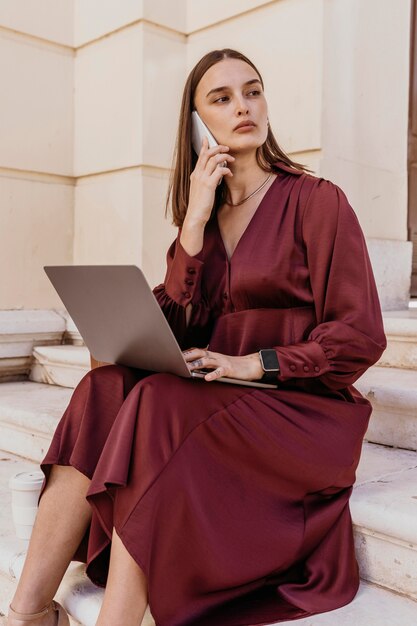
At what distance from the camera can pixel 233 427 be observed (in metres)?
1.77

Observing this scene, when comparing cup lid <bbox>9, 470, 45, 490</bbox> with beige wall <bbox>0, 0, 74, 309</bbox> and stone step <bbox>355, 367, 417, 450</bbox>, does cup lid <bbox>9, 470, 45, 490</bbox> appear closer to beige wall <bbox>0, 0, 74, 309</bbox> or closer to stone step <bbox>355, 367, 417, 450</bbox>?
stone step <bbox>355, 367, 417, 450</bbox>

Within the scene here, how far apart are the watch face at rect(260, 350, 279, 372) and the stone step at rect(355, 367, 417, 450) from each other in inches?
29.5

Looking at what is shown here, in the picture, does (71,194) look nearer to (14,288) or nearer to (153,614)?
(14,288)

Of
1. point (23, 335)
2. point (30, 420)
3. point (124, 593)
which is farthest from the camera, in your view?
point (23, 335)

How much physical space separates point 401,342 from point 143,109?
1795mm

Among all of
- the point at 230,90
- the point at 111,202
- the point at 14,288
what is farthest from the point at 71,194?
the point at 230,90

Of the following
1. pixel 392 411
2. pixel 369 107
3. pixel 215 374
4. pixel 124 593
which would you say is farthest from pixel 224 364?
pixel 369 107

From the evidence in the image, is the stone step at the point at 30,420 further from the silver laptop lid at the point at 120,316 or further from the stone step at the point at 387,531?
the stone step at the point at 387,531

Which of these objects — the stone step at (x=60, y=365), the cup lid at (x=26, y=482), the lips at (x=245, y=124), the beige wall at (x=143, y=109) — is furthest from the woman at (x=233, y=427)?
the stone step at (x=60, y=365)

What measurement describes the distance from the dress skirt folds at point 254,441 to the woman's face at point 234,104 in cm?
17

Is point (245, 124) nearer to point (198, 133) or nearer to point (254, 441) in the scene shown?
point (198, 133)

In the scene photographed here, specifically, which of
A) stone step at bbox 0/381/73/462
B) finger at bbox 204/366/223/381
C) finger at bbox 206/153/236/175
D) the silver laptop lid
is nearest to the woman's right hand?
finger at bbox 206/153/236/175

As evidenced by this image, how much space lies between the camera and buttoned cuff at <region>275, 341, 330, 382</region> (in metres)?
1.88

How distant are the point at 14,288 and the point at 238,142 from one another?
2218 millimetres
